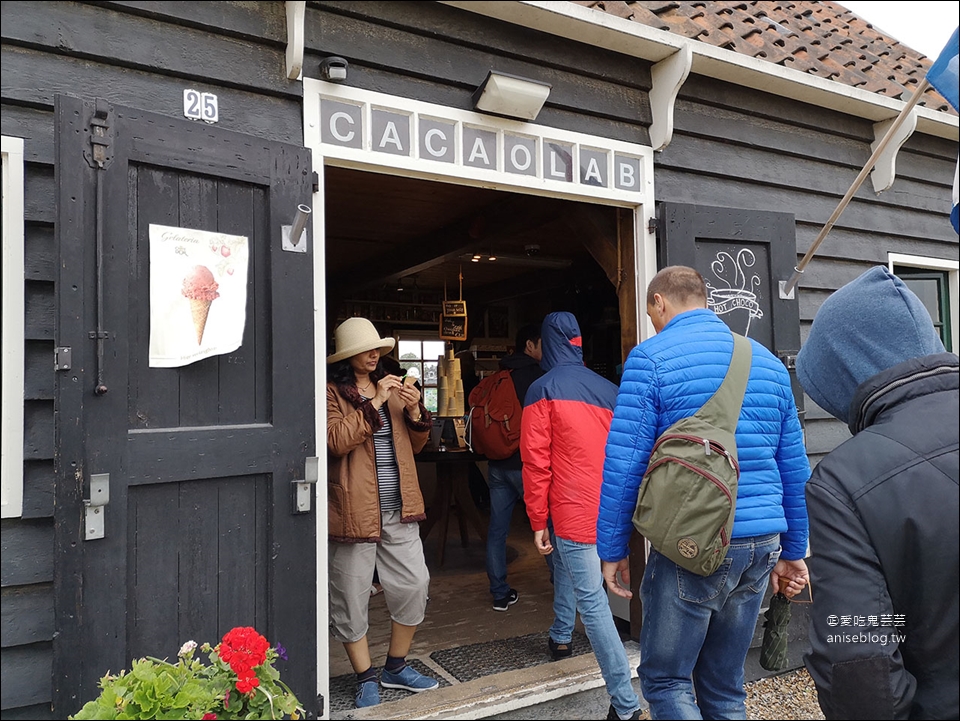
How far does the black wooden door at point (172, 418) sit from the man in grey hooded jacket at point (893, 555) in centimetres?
185

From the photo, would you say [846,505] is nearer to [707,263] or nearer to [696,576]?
[696,576]

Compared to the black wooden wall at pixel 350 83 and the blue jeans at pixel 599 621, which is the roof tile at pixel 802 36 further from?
the blue jeans at pixel 599 621

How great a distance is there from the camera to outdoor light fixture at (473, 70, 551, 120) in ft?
10.0

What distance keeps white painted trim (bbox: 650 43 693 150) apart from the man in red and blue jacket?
1.10m

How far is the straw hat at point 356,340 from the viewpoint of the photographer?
128 inches

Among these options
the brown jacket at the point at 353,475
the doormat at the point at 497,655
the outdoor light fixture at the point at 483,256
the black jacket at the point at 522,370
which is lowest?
the doormat at the point at 497,655

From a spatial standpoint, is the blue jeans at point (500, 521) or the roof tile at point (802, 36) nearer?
the roof tile at point (802, 36)

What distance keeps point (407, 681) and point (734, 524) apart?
181cm

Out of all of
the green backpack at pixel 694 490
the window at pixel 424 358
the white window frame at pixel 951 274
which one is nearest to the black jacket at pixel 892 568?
the green backpack at pixel 694 490

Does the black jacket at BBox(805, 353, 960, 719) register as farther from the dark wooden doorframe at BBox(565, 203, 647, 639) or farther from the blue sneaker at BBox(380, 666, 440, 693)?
the dark wooden doorframe at BBox(565, 203, 647, 639)

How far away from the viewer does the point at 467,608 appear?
450 cm

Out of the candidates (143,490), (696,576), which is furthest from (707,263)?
(143,490)

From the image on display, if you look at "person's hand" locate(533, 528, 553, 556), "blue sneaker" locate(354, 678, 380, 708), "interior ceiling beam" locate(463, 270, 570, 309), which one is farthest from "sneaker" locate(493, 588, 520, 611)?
"interior ceiling beam" locate(463, 270, 570, 309)

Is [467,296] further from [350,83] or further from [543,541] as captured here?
[350,83]
